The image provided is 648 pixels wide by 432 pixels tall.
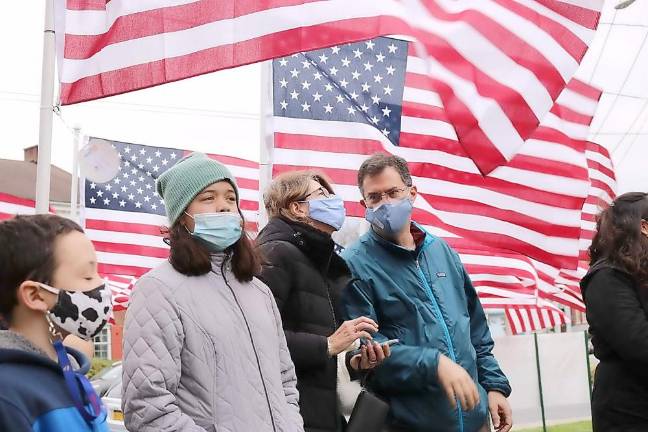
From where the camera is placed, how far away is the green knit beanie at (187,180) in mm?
3771

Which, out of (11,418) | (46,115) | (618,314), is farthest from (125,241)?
(11,418)

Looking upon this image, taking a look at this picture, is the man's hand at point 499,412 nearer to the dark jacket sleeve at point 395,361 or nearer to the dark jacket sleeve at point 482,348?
the dark jacket sleeve at point 482,348

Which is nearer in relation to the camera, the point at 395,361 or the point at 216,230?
the point at 216,230

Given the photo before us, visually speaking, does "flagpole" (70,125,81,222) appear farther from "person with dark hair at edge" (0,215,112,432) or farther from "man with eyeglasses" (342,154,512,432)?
"person with dark hair at edge" (0,215,112,432)

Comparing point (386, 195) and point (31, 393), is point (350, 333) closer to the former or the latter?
point (386, 195)

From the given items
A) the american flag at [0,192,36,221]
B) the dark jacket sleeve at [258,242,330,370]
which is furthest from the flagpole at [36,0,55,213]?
the american flag at [0,192,36,221]

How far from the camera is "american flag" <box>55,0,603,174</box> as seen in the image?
562 cm

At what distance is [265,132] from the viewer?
845 cm

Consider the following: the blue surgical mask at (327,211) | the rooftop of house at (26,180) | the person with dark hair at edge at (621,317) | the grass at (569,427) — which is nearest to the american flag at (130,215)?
the grass at (569,427)

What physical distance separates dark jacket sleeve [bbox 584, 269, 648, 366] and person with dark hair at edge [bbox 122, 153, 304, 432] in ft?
5.25

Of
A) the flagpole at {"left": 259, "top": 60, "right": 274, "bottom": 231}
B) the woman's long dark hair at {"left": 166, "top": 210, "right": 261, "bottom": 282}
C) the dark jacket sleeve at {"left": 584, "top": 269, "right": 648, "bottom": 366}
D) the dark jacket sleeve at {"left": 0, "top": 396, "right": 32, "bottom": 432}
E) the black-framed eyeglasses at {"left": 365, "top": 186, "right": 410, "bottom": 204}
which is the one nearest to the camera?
the dark jacket sleeve at {"left": 0, "top": 396, "right": 32, "bottom": 432}

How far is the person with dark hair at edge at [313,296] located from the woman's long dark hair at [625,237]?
4.22 feet

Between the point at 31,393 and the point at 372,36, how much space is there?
157 inches

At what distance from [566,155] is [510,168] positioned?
2.00ft
